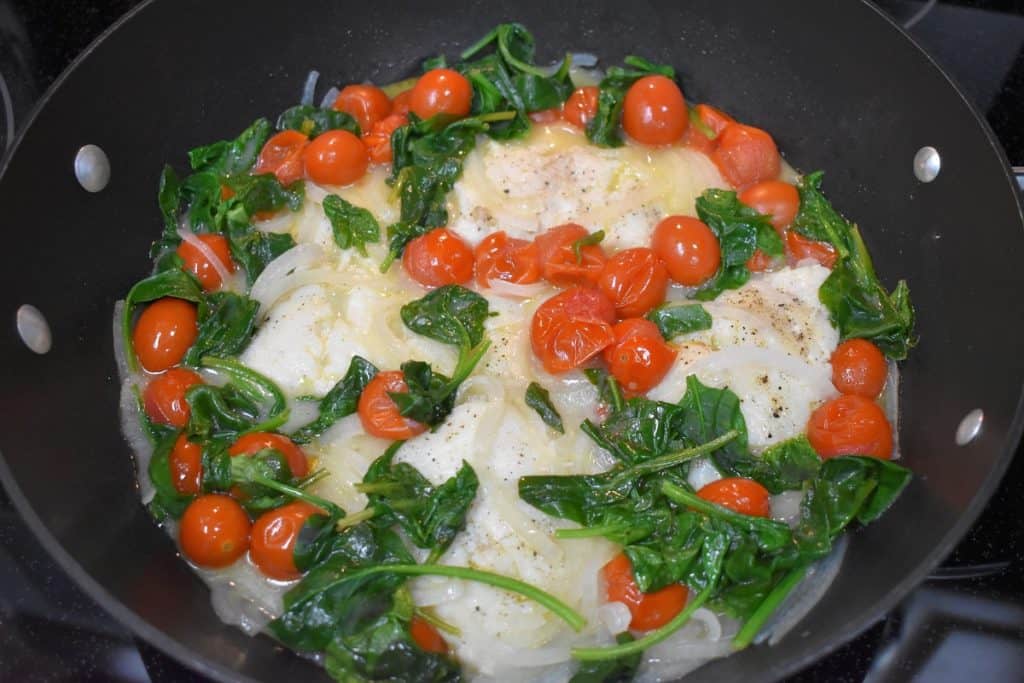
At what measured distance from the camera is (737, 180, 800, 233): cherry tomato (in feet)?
11.8

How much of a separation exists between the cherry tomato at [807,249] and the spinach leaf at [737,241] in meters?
0.07

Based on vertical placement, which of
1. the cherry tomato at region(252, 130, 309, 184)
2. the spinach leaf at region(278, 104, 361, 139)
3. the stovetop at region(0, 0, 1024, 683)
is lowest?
the stovetop at region(0, 0, 1024, 683)

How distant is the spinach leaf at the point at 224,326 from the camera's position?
3305mm

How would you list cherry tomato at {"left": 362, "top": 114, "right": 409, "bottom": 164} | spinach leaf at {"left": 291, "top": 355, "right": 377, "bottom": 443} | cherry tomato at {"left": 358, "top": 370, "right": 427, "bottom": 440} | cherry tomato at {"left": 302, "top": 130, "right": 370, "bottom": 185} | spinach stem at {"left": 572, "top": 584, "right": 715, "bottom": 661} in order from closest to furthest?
spinach stem at {"left": 572, "top": 584, "right": 715, "bottom": 661}
cherry tomato at {"left": 358, "top": 370, "right": 427, "bottom": 440}
spinach leaf at {"left": 291, "top": 355, "right": 377, "bottom": 443}
cherry tomato at {"left": 302, "top": 130, "right": 370, "bottom": 185}
cherry tomato at {"left": 362, "top": 114, "right": 409, "bottom": 164}

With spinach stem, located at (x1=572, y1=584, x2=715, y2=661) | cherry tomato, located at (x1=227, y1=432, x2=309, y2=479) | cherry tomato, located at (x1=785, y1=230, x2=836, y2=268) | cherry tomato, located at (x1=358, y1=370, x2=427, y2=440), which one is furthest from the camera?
cherry tomato, located at (x1=785, y1=230, x2=836, y2=268)

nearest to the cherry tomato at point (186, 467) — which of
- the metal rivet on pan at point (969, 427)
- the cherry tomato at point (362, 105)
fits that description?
the cherry tomato at point (362, 105)

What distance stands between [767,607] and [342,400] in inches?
59.8

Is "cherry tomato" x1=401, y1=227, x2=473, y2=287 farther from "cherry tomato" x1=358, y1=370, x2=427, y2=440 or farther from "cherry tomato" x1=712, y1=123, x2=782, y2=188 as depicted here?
"cherry tomato" x1=712, y1=123, x2=782, y2=188

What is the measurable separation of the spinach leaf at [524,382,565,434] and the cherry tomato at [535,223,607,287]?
17.9 inches

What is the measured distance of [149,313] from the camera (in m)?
3.31

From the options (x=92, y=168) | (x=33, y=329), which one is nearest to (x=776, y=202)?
(x=92, y=168)

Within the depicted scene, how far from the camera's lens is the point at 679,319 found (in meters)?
3.33

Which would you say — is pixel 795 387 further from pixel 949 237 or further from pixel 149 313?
pixel 149 313

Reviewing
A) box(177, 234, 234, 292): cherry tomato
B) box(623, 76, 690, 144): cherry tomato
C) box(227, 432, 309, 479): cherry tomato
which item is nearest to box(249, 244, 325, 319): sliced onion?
box(177, 234, 234, 292): cherry tomato
